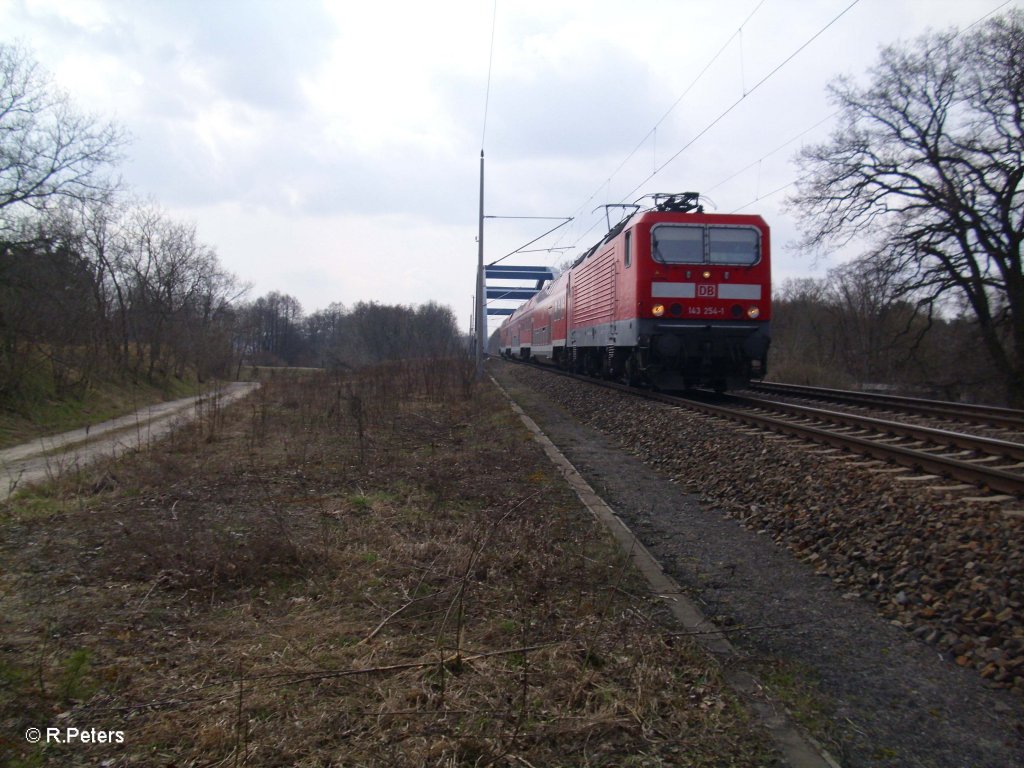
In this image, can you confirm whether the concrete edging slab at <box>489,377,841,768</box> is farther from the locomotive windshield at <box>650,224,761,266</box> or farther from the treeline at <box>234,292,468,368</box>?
the treeline at <box>234,292,468,368</box>

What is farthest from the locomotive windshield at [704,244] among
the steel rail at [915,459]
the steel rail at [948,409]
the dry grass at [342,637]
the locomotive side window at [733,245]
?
Answer: the dry grass at [342,637]

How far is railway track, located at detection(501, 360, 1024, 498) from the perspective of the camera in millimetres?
6020

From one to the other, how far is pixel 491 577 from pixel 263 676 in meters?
1.79

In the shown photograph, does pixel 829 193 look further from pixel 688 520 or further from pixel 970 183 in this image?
pixel 688 520

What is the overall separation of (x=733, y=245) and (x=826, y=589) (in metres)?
9.46

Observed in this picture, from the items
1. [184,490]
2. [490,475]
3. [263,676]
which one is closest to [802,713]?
[263,676]

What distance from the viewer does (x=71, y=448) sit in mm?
12383

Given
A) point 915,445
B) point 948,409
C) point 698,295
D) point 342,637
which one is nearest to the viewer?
point 342,637

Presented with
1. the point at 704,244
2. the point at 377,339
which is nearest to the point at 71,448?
the point at 704,244

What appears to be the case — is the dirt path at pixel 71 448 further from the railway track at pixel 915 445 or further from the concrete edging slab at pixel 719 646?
the railway track at pixel 915 445

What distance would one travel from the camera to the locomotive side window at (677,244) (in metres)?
13.2

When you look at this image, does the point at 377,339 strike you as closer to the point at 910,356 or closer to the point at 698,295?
the point at 910,356

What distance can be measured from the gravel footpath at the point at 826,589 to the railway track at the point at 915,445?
539 mm

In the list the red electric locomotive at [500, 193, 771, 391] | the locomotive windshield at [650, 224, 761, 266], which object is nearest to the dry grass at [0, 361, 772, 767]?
the red electric locomotive at [500, 193, 771, 391]
